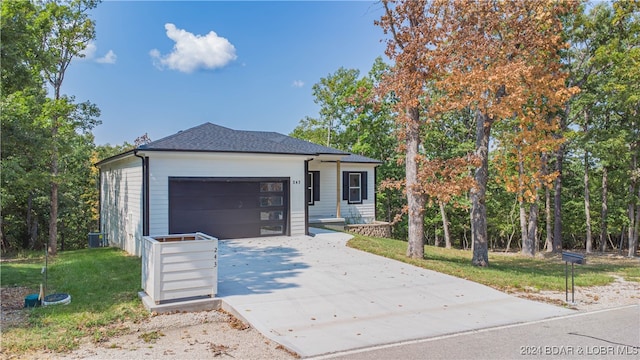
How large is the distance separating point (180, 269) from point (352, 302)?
2.77 metres

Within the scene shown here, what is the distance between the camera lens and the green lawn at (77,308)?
4863 millimetres

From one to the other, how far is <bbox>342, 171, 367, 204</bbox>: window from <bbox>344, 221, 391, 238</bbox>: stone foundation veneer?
4.45ft

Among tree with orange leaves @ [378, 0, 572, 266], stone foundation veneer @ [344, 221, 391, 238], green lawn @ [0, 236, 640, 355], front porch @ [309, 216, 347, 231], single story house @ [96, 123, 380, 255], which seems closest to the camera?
green lawn @ [0, 236, 640, 355]

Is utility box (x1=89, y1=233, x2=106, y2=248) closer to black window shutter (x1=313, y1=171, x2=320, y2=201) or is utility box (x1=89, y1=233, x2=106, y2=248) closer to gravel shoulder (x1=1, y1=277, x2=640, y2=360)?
black window shutter (x1=313, y1=171, x2=320, y2=201)

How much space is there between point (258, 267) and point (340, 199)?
9.70 metres

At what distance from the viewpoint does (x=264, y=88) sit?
25.6 meters

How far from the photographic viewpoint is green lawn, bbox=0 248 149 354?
16.0 ft

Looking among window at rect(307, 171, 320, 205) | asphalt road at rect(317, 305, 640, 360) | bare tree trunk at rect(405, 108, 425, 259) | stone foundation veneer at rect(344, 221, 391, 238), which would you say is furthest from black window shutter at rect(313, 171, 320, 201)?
asphalt road at rect(317, 305, 640, 360)

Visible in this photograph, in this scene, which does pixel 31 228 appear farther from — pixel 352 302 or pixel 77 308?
pixel 352 302

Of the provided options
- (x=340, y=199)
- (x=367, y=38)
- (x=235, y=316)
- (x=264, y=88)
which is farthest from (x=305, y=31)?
(x=235, y=316)

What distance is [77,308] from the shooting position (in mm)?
6195

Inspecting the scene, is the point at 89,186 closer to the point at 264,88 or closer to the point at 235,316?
the point at 264,88

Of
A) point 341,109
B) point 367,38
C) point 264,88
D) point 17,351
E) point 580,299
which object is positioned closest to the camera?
point 17,351

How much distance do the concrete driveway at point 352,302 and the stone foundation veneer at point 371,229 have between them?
24.7ft
